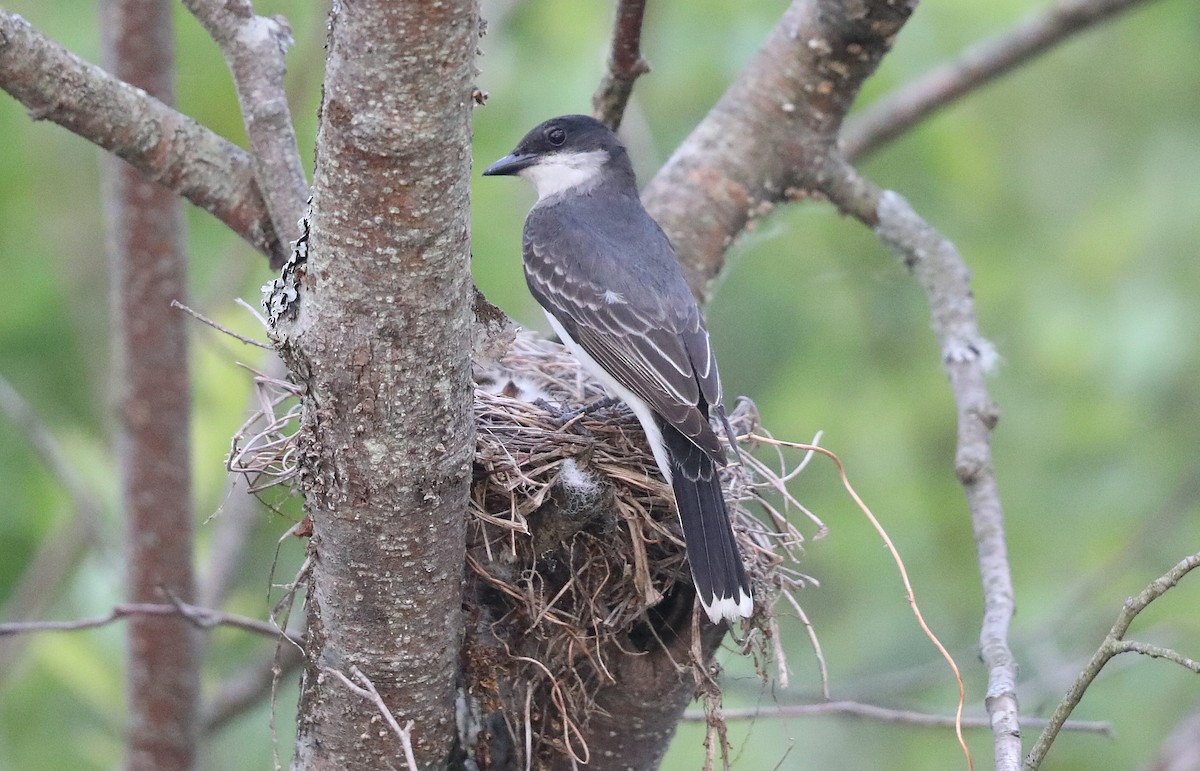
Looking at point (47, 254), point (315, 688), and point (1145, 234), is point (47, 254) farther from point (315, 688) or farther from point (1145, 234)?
point (1145, 234)

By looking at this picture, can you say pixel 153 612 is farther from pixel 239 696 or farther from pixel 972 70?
pixel 972 70

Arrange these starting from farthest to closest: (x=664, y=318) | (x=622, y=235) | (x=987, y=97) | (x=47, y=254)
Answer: (x=987, y=97) < (x=47, y=254) < (x=622, y=235) < (x=664, y=318)

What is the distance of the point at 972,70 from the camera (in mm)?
4855

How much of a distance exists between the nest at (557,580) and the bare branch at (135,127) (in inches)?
21.1

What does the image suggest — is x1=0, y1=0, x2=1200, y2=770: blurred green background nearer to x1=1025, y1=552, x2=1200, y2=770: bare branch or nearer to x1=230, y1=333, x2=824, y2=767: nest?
x1=230, y1=333, x2=824, y2=767: nest

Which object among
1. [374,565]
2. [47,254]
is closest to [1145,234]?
[374,565]

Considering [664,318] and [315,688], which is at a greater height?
[664,318]

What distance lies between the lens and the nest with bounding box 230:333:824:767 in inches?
119

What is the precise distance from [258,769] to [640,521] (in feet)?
10.3

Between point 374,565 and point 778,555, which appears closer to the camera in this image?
point 374,565

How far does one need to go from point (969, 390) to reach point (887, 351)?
3.34m

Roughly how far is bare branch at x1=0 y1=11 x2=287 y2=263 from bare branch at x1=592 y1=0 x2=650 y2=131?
117cm

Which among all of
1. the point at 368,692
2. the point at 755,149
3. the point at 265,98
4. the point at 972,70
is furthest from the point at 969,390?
the point at 265,98

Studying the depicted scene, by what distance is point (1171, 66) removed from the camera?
6703mm
